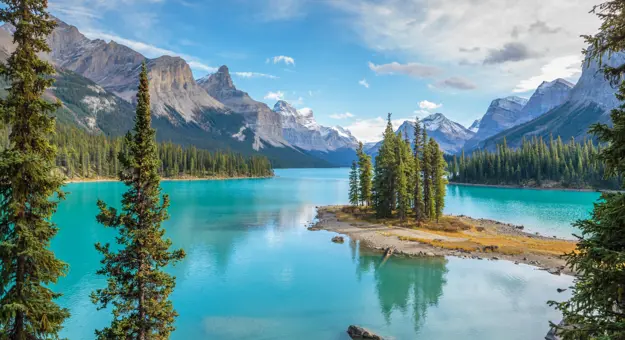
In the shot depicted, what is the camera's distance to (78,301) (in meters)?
32.3

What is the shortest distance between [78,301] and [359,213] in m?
61.0

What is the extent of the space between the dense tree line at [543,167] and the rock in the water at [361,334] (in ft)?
480

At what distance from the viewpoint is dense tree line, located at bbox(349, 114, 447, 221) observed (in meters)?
67.9

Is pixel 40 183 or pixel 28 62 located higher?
pixel 28 62

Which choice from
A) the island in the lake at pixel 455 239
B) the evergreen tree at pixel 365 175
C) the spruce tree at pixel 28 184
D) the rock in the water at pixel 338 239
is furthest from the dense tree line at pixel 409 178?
the spruce tree at pixel 28 184

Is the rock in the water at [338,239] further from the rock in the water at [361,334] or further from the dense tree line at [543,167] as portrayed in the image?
the dense tree line at [543,167]

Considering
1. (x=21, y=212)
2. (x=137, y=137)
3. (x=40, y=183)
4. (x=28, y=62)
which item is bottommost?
(x=21, y=212)

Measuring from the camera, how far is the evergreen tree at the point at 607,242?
9.35 meters

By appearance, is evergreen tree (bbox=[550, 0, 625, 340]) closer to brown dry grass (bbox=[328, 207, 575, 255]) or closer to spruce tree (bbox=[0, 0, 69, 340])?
spruce tree (bbox=[0, 0, 69, 340])

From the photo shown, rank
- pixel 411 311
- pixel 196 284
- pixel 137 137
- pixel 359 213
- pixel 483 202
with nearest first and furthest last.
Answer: pixel 137 137 → pixel 411 311 → pixel 196 284 → pixel 359 213 → pixel 483 202

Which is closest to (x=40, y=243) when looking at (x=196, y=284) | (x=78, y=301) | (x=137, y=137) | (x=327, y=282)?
(x=137, y=137)

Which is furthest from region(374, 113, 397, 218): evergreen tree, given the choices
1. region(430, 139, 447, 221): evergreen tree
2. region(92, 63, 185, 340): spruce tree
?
region(92, 63, 185, 340): spruce tree

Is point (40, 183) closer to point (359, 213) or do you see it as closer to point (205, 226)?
point (205, 226)

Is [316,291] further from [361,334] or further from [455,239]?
[455,239]
